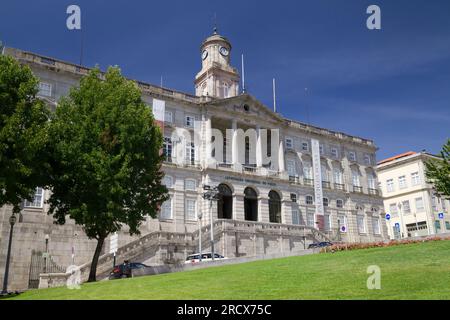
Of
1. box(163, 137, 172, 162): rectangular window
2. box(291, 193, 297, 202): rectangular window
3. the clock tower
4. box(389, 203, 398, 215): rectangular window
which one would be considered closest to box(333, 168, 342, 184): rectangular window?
box(291, 193, 297, 202): rectangular window

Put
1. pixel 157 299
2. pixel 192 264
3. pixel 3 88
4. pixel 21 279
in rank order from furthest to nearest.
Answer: pixel 21 279 < pixel 192 264 < pixel 3 88 < pixel 157 299

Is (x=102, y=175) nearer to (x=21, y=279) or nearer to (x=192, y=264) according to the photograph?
(x=192, y=264)

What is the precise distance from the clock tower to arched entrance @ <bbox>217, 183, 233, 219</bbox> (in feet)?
48.2

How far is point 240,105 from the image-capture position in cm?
5434

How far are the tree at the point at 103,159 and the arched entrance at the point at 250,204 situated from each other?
22.6 meters

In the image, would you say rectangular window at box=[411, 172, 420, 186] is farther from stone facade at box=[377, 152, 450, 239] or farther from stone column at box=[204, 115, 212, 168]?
stone column at box=[204, 115, 212, 168]

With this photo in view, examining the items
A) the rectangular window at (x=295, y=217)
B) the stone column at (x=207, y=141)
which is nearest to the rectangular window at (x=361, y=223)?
the rectangular window at (x=295, y=217)

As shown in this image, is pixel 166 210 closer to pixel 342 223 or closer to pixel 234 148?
pixel 234 148

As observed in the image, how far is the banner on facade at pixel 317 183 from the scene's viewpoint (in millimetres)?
56750

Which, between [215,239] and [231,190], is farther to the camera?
[231,190]

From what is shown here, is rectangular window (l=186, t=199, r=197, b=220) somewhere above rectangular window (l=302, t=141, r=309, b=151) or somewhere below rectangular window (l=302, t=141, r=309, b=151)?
below

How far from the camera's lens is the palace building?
3797 cm

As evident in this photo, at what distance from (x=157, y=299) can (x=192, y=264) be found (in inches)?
602
